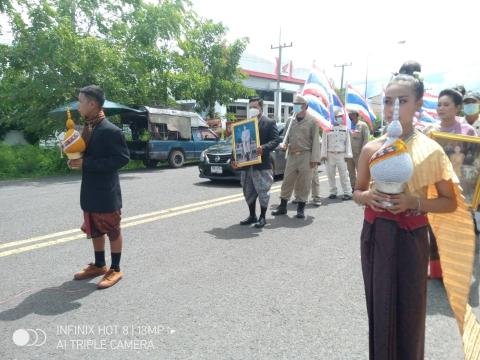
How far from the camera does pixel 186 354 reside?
2725mm

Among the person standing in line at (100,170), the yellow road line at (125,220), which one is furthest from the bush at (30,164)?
the person standing in line at (100,170)

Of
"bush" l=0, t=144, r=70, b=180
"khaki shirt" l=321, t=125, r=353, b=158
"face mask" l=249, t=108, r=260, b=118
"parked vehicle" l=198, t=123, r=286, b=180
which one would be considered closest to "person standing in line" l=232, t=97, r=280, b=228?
"face mask" l=249, t=108, r=260, b=118

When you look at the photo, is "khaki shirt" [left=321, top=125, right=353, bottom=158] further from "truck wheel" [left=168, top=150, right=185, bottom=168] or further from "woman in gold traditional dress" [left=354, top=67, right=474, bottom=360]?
"truck wheel" [left=168, top=150, right=185, bottom=168]

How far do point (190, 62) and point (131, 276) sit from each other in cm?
1570

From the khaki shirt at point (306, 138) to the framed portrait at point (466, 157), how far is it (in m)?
3.42

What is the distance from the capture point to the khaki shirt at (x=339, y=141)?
28.8ft

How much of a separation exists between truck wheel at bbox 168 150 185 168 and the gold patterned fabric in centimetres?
1336

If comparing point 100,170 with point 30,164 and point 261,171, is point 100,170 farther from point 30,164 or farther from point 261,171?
point 30,164

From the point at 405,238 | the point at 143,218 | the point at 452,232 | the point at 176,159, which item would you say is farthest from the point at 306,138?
the point at 176,159

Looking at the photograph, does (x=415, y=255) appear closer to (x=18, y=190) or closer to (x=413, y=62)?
(x=413, y=62)

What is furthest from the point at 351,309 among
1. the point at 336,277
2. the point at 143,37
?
the point at 143,37

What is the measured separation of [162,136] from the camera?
50.5ft

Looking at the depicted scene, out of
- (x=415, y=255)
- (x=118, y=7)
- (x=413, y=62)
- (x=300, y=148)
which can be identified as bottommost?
(x=415, y=255)

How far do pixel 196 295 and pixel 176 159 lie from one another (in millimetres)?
12158
